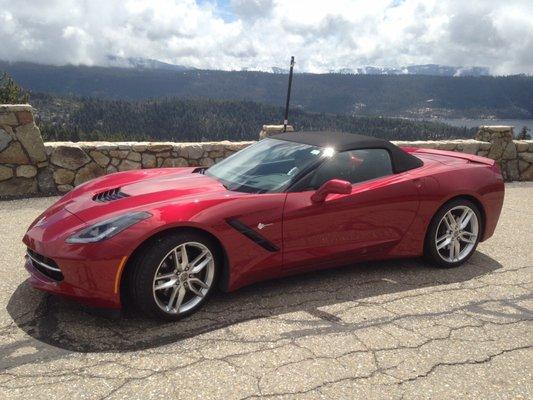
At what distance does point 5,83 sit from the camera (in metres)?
54.7

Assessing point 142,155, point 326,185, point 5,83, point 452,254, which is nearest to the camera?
point 326,185

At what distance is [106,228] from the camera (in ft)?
10.1

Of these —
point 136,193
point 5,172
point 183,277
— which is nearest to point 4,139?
point 5,172

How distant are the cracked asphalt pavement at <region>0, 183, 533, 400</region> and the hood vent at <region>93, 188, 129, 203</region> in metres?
0.81

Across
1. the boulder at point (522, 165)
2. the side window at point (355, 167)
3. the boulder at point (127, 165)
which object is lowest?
the boulder at point (127, 165)

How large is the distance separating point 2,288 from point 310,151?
2.76 meters

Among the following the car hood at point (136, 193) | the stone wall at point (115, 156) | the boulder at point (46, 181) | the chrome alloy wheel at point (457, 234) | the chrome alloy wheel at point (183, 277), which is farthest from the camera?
the stone wall at point (115, 156)

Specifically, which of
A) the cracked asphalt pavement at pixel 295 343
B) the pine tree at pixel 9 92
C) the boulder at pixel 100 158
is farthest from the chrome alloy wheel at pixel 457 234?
the pine tree at pixel 9 92

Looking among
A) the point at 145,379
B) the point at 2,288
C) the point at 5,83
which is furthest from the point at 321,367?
the point at 5,83

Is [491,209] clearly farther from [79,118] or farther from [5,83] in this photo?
[79,118]

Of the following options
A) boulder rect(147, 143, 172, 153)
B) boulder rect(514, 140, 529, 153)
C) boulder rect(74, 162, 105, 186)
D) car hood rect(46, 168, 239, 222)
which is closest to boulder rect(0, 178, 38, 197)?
boulder rect(74, 162, 105, 186)

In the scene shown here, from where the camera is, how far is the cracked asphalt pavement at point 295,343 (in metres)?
2.60

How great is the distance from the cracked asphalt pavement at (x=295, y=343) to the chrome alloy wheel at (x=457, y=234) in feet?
1.10

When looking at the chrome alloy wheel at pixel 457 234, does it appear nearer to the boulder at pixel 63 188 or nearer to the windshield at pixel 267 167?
the windshield at pixel 267 167
